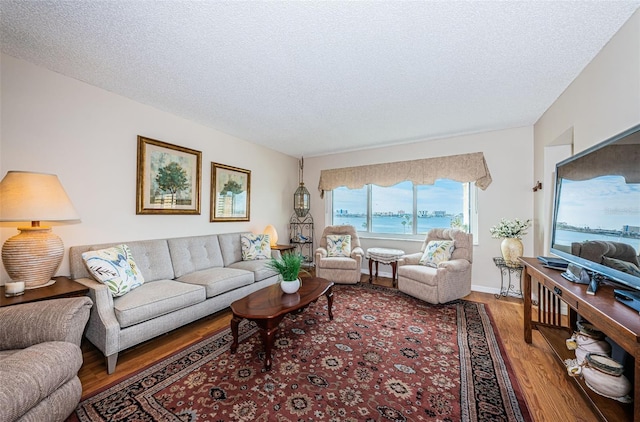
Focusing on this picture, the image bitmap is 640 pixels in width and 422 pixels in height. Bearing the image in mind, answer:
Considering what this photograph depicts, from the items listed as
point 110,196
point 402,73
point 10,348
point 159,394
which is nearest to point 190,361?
point 159,394

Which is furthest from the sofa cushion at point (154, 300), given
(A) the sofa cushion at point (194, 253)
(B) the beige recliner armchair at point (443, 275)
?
(B) the beige recliner armchair at point (443, 275)

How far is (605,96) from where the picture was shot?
1.80 m

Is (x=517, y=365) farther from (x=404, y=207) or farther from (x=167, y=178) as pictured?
(x=167, y=178)

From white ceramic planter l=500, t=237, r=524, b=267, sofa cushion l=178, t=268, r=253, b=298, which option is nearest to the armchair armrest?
white ceramic planter l=500, t=237, r=524, b=267

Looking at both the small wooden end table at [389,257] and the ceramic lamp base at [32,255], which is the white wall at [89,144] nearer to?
the ceramic lamp base at [32,255]

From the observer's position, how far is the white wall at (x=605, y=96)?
1531 mm

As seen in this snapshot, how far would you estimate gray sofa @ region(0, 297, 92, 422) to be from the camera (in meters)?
1.04

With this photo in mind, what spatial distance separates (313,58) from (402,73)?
81 cm

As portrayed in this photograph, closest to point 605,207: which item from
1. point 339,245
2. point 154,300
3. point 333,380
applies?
point 333,380

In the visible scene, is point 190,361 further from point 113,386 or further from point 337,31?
point 337,31

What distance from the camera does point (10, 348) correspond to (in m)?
1.34

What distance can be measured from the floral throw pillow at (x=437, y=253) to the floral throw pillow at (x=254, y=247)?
230 centimetres

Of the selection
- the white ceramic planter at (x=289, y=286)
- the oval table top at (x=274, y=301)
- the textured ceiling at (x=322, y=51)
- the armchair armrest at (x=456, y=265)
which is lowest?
the oval table top at (x=274, y=301)

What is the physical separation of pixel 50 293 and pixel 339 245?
3.35 meters
